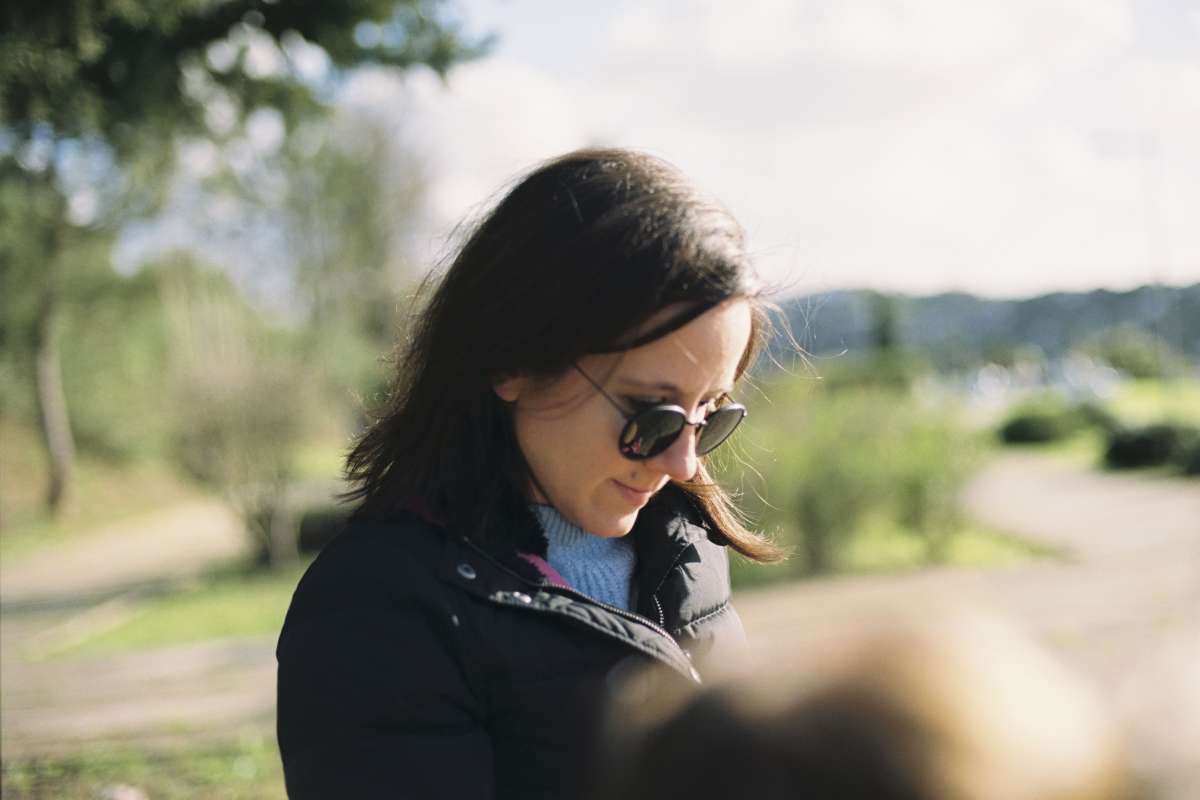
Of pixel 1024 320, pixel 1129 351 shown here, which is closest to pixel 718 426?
pixel 1129 351

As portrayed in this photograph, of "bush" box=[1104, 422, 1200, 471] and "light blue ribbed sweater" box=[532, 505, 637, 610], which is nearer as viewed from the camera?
"light blue ribbed sweater" box=[532, 505, 637, 610]

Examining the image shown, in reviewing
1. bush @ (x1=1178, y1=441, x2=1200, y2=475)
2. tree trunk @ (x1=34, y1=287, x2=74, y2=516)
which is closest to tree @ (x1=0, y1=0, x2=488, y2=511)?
bush @ (x1=1178, y1=441, x2=1200, y2=475)

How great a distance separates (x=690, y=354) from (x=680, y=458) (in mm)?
161

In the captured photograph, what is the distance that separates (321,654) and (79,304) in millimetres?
25123

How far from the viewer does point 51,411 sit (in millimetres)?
22547

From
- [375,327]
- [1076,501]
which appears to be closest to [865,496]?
[1076,501]

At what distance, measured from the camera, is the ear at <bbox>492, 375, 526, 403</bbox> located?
1.54 meters

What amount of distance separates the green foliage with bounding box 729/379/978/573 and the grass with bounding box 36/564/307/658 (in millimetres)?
4753

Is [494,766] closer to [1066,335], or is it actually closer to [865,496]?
[865,496]

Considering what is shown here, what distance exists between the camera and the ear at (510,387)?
5.07ft

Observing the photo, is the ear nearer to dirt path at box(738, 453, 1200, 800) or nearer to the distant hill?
dirt path at box(738, 453, 1200, 800)

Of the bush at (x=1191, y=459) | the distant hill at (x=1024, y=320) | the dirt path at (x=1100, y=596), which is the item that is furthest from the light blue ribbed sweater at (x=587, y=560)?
the distant hill at (x=1024, y=320)

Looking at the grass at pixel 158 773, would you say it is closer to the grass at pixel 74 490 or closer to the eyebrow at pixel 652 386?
the eyebrow at pixel 652 386

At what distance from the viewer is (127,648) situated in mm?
9586
